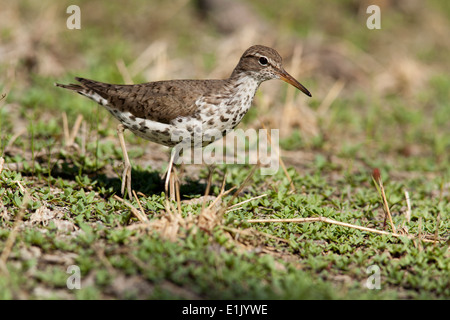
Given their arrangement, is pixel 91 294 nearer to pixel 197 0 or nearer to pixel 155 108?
pixel 155 108

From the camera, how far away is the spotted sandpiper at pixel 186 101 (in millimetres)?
6113

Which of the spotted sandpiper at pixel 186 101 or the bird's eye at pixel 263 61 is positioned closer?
the spotted sandpiper at pixel 186 101

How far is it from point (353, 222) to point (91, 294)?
130 inches

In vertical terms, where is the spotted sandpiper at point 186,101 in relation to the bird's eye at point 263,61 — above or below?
below

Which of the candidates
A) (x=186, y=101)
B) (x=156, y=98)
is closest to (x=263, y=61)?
(x=186, y=101)

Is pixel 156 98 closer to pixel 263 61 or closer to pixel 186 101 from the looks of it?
pixel 186 101

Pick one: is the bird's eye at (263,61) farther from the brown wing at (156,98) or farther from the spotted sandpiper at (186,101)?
the brown wing at (156,98)

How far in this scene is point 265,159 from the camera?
323 inches

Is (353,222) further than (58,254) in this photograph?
Yes

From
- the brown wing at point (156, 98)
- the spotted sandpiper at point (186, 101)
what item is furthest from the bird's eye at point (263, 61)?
the brown wing at point (156, 98)

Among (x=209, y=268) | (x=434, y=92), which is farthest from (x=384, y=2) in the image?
(x=209, y=268)

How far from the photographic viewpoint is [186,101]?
6.16 m

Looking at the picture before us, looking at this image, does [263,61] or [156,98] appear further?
[263,61]

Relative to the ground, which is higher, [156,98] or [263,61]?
[263,61]
